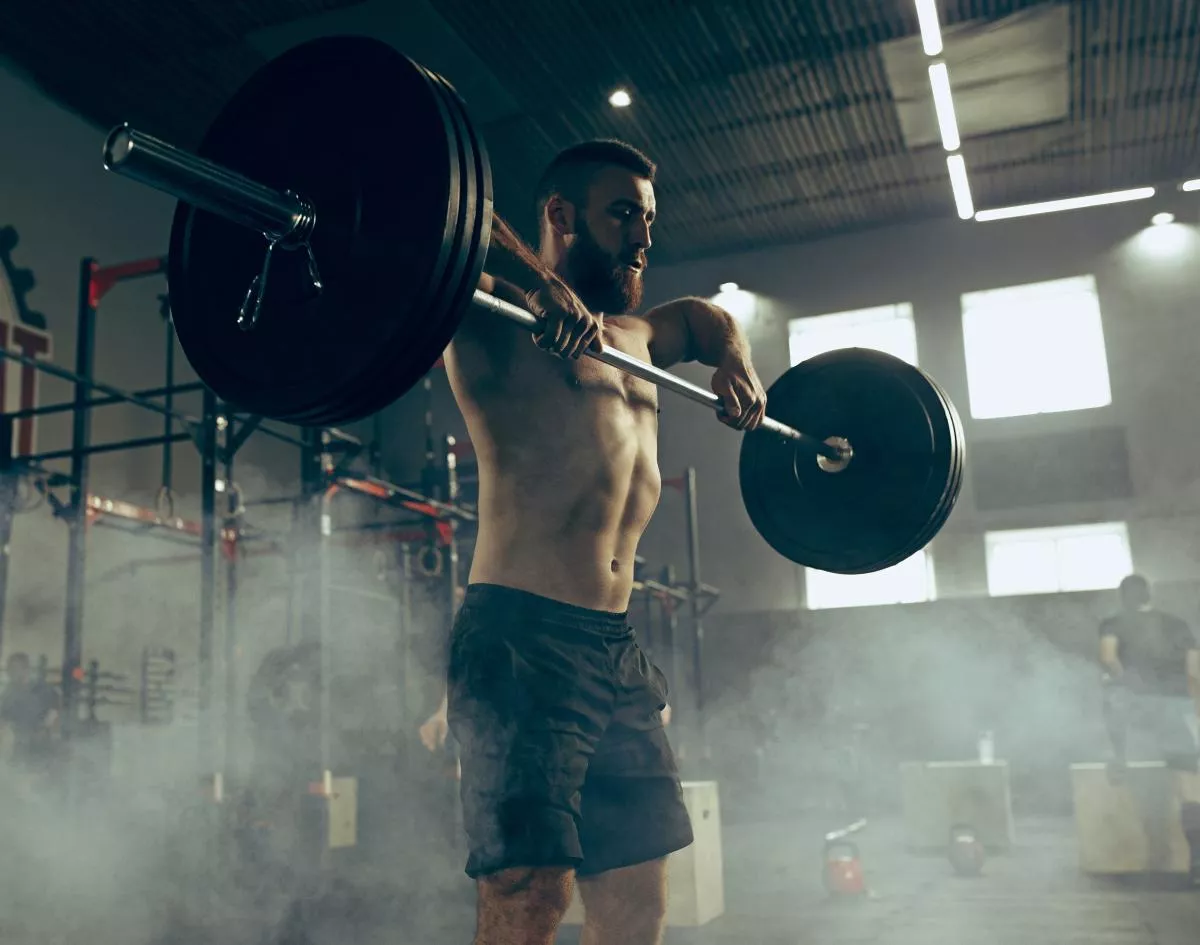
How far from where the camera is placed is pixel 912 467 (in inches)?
81.8

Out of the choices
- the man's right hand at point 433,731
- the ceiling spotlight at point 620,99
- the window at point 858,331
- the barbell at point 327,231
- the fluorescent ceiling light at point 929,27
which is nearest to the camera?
the barbell at point 327,231

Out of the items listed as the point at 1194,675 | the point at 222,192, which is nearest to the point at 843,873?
the point at 1194,675

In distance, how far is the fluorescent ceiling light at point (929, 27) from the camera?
5.81 meters

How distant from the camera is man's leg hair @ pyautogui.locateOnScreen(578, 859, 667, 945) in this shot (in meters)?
1.50

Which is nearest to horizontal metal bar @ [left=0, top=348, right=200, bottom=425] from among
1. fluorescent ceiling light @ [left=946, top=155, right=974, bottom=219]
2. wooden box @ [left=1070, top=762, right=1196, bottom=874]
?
wooden box @ [left=1070, top=762, right=1196, bottom=874]

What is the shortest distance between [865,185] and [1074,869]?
5007 millimetres

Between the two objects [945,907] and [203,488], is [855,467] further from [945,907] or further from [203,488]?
[203,488]

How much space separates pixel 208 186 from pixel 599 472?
2.16 ft

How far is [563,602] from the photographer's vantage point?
147cm

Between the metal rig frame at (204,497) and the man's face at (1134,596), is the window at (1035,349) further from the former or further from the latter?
the metal rig frame at (204,497)

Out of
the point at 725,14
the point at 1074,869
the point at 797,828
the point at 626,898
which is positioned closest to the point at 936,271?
Answer: the point at 725,14

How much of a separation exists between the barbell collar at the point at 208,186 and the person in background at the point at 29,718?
3.74 metres

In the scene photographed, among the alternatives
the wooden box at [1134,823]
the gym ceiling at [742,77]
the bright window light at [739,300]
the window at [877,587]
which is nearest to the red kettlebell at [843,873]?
the wooden box at [1134,823]

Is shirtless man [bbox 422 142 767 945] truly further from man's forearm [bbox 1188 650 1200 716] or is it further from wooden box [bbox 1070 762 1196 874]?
wooden box [bbox 1070 762 1196 874]
